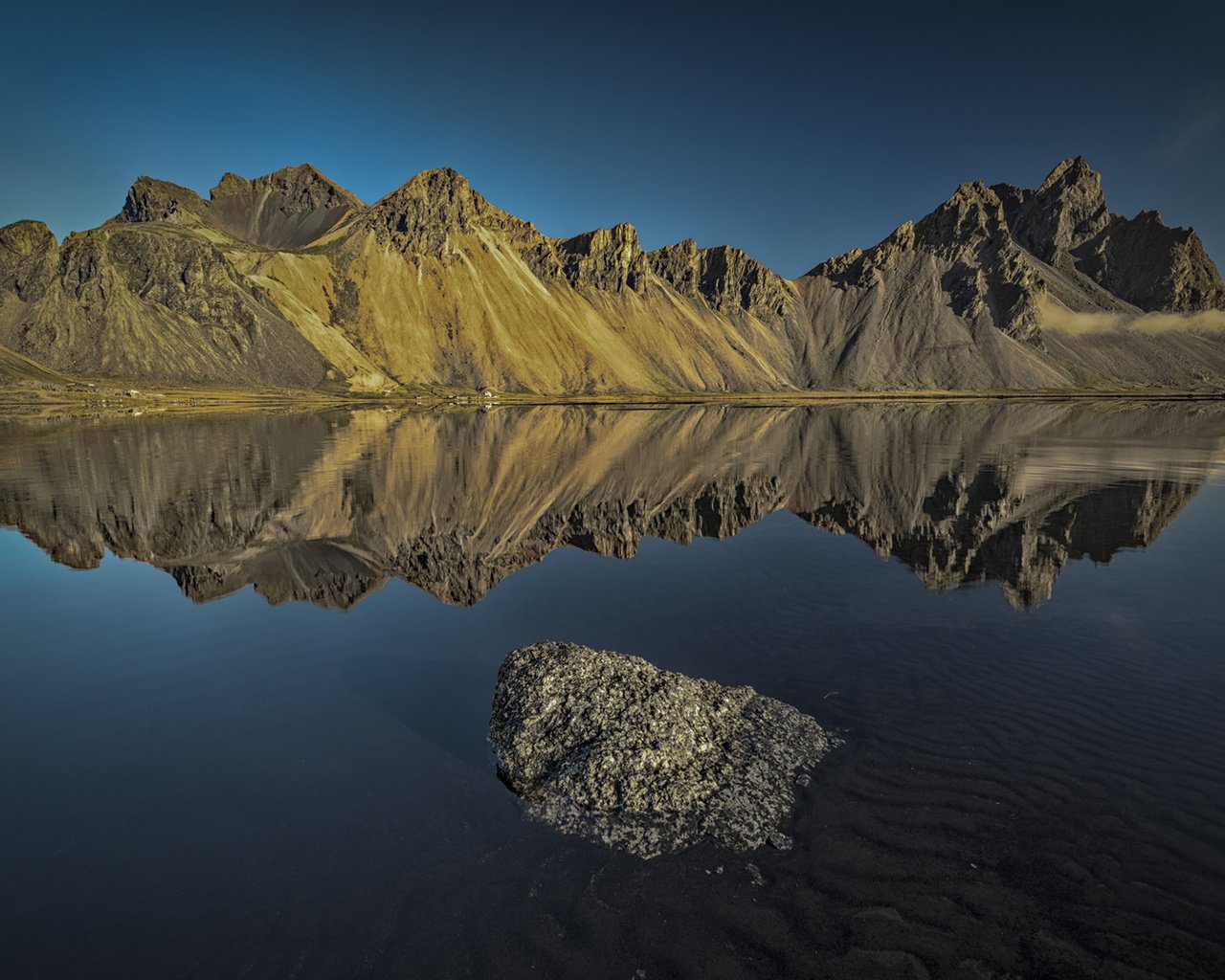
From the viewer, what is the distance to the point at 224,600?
2047 cm

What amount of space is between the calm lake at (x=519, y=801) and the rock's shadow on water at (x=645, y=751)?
488 millimetres

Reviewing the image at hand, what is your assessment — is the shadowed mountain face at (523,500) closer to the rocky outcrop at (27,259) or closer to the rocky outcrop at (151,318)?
the rocky outcrop at (151,318)

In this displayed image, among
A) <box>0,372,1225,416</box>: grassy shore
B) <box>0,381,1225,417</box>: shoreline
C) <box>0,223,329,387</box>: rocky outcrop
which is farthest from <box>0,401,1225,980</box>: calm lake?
<box>0,223,329,387</box>: rocky outcrop

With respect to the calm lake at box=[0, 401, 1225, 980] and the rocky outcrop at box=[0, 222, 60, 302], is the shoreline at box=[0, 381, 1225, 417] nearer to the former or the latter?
the rocky outcrop at box=[0, 222, 60, 302]

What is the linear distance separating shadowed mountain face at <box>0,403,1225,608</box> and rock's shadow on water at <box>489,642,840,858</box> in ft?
30.5

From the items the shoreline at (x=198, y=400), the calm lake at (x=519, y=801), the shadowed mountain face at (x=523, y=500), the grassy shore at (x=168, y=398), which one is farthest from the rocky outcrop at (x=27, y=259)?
the calm lake at (x=519, y=801)

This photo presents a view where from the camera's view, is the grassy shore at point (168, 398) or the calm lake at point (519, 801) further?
the grassy shore at point (168, 398)

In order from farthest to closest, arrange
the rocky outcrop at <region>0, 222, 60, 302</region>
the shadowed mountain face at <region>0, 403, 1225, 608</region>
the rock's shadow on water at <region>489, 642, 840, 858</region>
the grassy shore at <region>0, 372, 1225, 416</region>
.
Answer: the rocky outcrop at <region>0, 222, 60, 302</region> < the grassy shore at <region>0, 372, 1225, 416</region> < the shadowed mountain face at <region>0, 403, 1225, 608</region> < the rock's shadow on water at <region>489, 642, 840, 858</region>

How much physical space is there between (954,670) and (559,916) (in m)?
11.9

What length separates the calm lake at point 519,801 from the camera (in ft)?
25.5

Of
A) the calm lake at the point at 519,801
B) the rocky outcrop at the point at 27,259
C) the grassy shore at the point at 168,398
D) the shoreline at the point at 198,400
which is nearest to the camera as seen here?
the calm lake at the point at 519,801

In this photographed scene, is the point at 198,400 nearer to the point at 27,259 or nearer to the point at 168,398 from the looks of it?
the point at 168,398

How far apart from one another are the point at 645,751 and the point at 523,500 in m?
26.4

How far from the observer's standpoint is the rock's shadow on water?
32.3 ft
